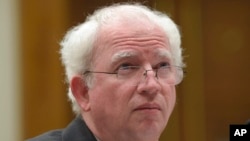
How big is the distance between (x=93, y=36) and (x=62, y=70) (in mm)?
1461

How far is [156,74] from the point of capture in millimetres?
1956

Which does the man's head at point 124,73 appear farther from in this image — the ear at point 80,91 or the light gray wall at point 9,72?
the light gray wall at point 9,72

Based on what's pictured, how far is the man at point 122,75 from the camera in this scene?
1932 millimetres

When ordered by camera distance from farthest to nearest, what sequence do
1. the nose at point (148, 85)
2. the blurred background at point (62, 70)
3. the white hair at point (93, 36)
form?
the blurred background at point (62, 70) < the white hair at point (93, 36) < the nose at point (148, 85)

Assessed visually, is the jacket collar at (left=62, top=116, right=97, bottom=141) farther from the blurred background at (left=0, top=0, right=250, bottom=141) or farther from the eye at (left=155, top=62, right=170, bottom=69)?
the blurred background at (left=0, top=0, right=250, bottom=141)

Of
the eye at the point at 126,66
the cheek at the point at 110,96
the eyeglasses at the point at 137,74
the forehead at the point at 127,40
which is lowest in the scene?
the cheek at the point at 110,96

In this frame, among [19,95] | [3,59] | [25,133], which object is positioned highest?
[3,59]

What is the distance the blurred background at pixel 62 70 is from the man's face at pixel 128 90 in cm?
142

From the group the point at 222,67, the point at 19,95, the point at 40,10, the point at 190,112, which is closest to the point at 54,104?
the point at 19,95

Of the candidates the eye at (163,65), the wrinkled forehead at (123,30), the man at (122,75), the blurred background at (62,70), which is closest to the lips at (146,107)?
the man at (122,75)

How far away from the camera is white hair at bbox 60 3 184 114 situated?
2021 mm

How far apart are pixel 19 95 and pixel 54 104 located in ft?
0.85

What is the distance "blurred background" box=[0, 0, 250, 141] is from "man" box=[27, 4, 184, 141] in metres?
1.34

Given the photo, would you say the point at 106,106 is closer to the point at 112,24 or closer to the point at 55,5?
the point at 112,24
